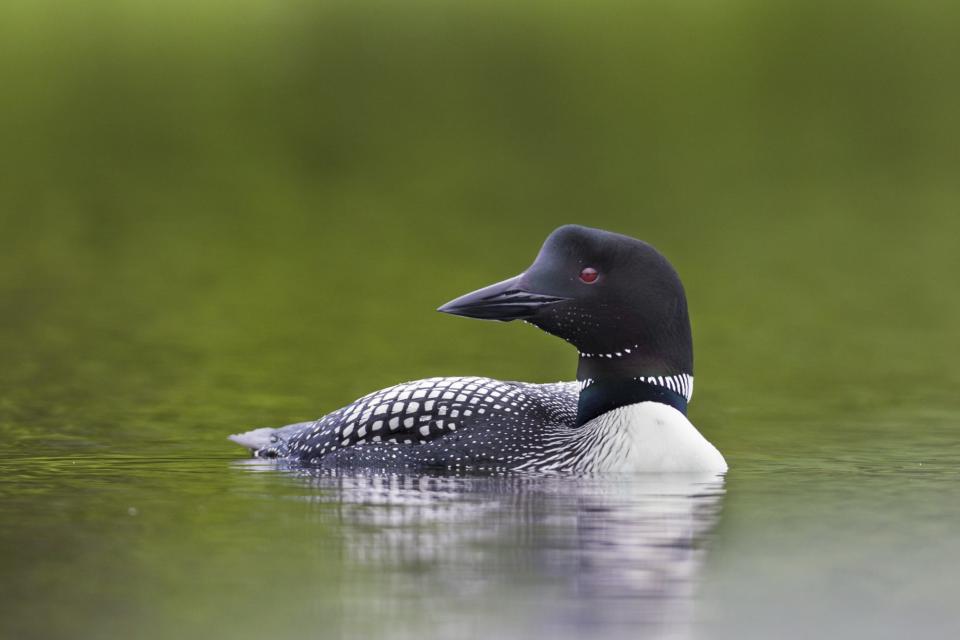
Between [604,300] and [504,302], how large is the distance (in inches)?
14.3

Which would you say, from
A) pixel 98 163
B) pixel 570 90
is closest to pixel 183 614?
pixel 98 163

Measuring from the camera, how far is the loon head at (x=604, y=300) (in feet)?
21.3

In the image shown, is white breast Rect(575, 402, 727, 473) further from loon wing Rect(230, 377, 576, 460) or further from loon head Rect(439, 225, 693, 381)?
loon wing Rect(230, 377, 576, 460)

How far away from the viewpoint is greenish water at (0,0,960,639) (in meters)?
4.55

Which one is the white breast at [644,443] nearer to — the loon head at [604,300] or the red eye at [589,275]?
the loon head at [604,300]

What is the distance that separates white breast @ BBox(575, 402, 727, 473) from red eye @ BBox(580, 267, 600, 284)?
476 millimetres

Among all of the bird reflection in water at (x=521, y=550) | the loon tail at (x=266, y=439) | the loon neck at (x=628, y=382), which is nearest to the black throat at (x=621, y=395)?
the loon neck at (x=628, y=382)

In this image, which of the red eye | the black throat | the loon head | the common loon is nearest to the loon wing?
the common loon

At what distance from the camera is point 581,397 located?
21.9ft

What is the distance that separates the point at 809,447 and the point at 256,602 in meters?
3.69

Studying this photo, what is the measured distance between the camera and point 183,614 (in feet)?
13.6

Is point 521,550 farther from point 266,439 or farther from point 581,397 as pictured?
point 266,439

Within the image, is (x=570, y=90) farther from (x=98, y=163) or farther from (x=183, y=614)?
(x=183, y=614)

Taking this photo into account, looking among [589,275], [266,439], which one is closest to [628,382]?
[589,275]
